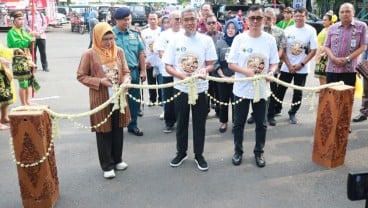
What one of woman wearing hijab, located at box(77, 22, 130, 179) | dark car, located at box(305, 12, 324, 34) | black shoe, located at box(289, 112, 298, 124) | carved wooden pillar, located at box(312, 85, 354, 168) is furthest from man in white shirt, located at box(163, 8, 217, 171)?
dark car, located at box(305, 12, 324, 34)

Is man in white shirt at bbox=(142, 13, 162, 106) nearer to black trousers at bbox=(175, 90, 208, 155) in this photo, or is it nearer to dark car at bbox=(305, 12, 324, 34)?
black trousers at bbox=(175, 90, 208, 155)

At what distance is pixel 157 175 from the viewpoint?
424cm

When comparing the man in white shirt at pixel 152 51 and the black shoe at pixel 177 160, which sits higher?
the man in white shirt at pixel 152 51

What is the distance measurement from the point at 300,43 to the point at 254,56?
1871mm

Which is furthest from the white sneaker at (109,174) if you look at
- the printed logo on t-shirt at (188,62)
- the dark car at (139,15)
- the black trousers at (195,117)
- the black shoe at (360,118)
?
the dark car at (139,15)

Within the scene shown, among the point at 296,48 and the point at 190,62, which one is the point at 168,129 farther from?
the point at 296,48

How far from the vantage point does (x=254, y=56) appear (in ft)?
13.5

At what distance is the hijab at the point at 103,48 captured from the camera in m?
3.71

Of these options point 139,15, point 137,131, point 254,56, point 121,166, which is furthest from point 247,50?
point 139,15

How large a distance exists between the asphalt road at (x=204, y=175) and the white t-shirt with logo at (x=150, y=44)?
1.16 meters

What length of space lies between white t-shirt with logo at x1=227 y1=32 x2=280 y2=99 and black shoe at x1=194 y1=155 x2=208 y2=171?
889 millimetres

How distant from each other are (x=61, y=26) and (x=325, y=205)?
31342mm

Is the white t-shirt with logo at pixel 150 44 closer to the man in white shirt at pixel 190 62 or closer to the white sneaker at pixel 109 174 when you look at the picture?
the man in white shirt at pixel 190 62

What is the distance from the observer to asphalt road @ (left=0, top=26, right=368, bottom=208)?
12.0ft
